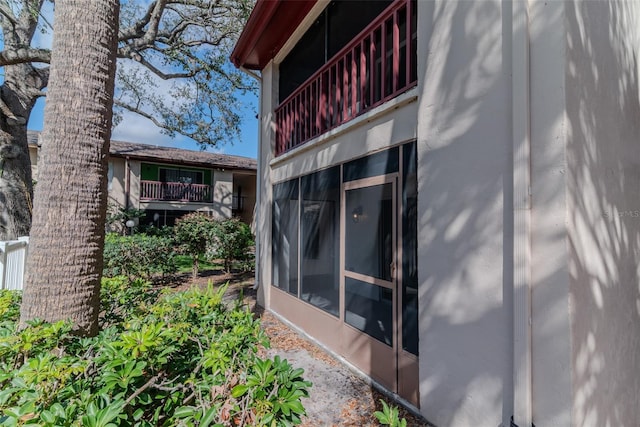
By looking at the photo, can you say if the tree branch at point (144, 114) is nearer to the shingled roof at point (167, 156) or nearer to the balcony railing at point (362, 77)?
the shingled roof at point (167, 156)

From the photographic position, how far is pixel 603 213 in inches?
94.5

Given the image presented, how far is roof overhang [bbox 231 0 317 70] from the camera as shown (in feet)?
18.5

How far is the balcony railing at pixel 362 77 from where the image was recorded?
→ 3783 millimetres

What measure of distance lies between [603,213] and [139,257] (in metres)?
10.2

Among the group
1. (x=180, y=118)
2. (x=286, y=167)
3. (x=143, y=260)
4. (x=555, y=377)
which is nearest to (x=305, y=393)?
(x=555, y=377)

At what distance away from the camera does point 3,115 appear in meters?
8.76

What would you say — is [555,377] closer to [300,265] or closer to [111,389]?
[111,389]

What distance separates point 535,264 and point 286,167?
16.7 feet

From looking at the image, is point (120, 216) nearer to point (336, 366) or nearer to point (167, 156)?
point (167, 156)

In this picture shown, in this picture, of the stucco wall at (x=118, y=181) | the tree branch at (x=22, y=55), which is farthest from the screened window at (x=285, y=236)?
the stucco wall at (x=118, y=181)

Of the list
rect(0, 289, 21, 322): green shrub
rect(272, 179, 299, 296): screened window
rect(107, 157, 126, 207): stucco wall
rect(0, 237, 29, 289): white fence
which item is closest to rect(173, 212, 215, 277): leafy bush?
rect(272, 179, 299, 296): screened window

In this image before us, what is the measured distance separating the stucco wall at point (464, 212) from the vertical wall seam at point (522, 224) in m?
0.13

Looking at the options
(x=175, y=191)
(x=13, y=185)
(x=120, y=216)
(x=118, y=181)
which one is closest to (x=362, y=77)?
(x=13, y=185)

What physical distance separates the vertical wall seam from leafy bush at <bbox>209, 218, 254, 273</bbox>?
9.71m
